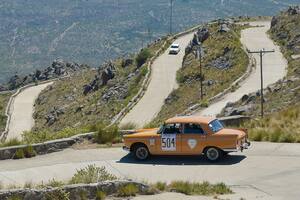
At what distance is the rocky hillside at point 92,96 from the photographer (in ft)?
198

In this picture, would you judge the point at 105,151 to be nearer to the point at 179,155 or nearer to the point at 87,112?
the point at 179,155

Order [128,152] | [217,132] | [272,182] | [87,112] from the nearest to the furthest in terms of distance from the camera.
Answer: [272,182] < [217,132] < [128,152] < [87,112]

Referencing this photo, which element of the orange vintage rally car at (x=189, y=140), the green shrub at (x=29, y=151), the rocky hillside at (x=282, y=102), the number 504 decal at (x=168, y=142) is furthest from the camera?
the rocky hillside at (x=282, y=102)

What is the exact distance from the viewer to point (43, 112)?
77.3 metres

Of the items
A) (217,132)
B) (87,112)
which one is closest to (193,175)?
(217,132)

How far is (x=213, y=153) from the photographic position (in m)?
18.4

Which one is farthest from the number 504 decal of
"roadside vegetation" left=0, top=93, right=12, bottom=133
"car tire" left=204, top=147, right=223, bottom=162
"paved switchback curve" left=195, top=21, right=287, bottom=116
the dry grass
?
"roadside vegetation" left=0, top=93, right=12, bottom=133

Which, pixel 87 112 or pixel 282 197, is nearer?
pixel 282 197

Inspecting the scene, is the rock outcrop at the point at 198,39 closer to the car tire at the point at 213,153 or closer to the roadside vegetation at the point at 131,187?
the car tire at the point at 213,153

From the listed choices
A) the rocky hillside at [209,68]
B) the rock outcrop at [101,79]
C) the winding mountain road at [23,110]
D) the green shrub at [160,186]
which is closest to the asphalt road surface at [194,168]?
the green shrub at [160,186]

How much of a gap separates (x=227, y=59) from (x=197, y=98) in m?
11.3

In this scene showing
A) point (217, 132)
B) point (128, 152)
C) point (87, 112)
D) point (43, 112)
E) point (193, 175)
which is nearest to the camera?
point (193, 175)

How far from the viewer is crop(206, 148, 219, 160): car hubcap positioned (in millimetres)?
18359

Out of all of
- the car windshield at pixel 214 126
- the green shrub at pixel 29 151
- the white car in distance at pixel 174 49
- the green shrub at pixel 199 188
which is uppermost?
the white car in distance at pixel 174 49
